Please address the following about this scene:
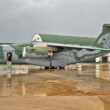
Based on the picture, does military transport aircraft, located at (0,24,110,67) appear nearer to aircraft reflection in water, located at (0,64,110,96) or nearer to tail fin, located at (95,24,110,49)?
tail fin, located at (95,24,110,49)

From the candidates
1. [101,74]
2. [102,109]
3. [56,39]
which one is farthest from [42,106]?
[56,39]

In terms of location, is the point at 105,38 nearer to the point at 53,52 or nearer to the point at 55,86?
the point at 53,52

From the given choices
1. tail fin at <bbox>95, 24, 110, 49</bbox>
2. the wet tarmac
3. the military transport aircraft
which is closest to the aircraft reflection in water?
the wet tarmac

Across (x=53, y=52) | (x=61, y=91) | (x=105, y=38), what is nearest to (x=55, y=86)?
(x=61, y=91)

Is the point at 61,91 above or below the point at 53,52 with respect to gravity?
below

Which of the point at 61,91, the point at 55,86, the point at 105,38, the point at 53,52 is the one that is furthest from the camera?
the point at 105,38

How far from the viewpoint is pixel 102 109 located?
6750 mm

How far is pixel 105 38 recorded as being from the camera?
80.5 meters

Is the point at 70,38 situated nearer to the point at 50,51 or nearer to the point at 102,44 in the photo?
the point at 102,44

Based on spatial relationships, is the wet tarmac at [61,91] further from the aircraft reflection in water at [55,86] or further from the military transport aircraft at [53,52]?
the military transport aircraft at [53,52]

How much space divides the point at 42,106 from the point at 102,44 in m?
74.2

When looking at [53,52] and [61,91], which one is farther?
[53,52]

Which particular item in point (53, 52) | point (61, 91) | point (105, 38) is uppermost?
point (105, 38)

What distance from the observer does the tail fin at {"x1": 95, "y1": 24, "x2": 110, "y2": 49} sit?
7956 cm
